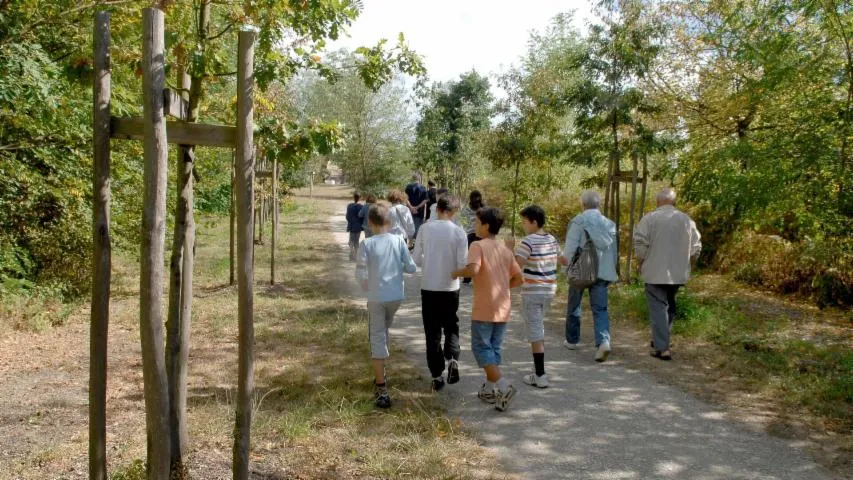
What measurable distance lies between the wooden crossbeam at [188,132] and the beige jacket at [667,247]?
5.28m

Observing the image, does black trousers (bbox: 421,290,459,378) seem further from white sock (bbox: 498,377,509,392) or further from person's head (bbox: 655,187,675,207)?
person's head (bbox: 655,187,675,207)

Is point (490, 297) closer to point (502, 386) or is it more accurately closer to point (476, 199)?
point (502, 386)

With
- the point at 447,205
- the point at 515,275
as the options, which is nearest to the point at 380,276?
the point at 447,205

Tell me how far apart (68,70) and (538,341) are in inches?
182

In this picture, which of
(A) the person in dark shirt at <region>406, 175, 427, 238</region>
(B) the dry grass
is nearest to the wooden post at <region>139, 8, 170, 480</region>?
(B) the dry grass

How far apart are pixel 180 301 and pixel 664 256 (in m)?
5.34

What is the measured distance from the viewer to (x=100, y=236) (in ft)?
12.1

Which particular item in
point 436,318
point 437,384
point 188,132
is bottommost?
point 437,384

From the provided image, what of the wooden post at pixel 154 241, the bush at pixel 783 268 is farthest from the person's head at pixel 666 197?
the wooden post at pixel 154 241

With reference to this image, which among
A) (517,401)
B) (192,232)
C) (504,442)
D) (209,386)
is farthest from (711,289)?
(192,232)

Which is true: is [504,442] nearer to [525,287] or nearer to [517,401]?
[517,401]

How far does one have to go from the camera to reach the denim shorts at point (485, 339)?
18.9ft

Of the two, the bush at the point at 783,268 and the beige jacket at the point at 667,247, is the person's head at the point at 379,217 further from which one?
the bush at the point at 783,268

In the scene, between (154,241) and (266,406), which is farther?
(266,406)
